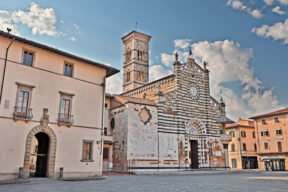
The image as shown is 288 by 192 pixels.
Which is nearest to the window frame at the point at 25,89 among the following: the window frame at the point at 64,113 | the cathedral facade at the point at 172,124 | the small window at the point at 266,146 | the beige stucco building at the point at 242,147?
the window frame at the point at 64,113

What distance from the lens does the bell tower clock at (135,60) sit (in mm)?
45562

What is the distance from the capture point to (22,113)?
15.7 metres

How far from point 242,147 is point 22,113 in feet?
128

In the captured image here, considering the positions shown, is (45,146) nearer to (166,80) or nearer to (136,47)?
(166,80)

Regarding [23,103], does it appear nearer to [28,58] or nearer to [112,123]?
[28,58]

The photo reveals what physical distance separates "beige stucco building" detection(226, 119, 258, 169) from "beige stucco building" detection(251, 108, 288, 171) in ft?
11.3

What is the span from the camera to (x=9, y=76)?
15.6 metres

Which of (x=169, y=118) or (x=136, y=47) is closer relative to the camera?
(x=169, y=118)

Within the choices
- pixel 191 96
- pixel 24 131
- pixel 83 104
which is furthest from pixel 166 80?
pixel 24 131

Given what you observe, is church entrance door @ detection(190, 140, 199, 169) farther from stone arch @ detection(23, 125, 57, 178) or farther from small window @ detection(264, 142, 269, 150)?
stone arch @ detection(23, 125, 57, 178)

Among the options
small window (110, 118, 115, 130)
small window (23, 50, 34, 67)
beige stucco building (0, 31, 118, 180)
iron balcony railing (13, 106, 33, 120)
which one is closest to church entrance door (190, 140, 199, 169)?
small window (110, 118, 115, 130)

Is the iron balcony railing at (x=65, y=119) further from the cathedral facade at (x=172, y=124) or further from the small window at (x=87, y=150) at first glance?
the cathedral facade at (x=172, y=124)

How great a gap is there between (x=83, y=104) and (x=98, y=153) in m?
3.90

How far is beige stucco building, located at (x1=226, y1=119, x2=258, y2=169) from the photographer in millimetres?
44406
